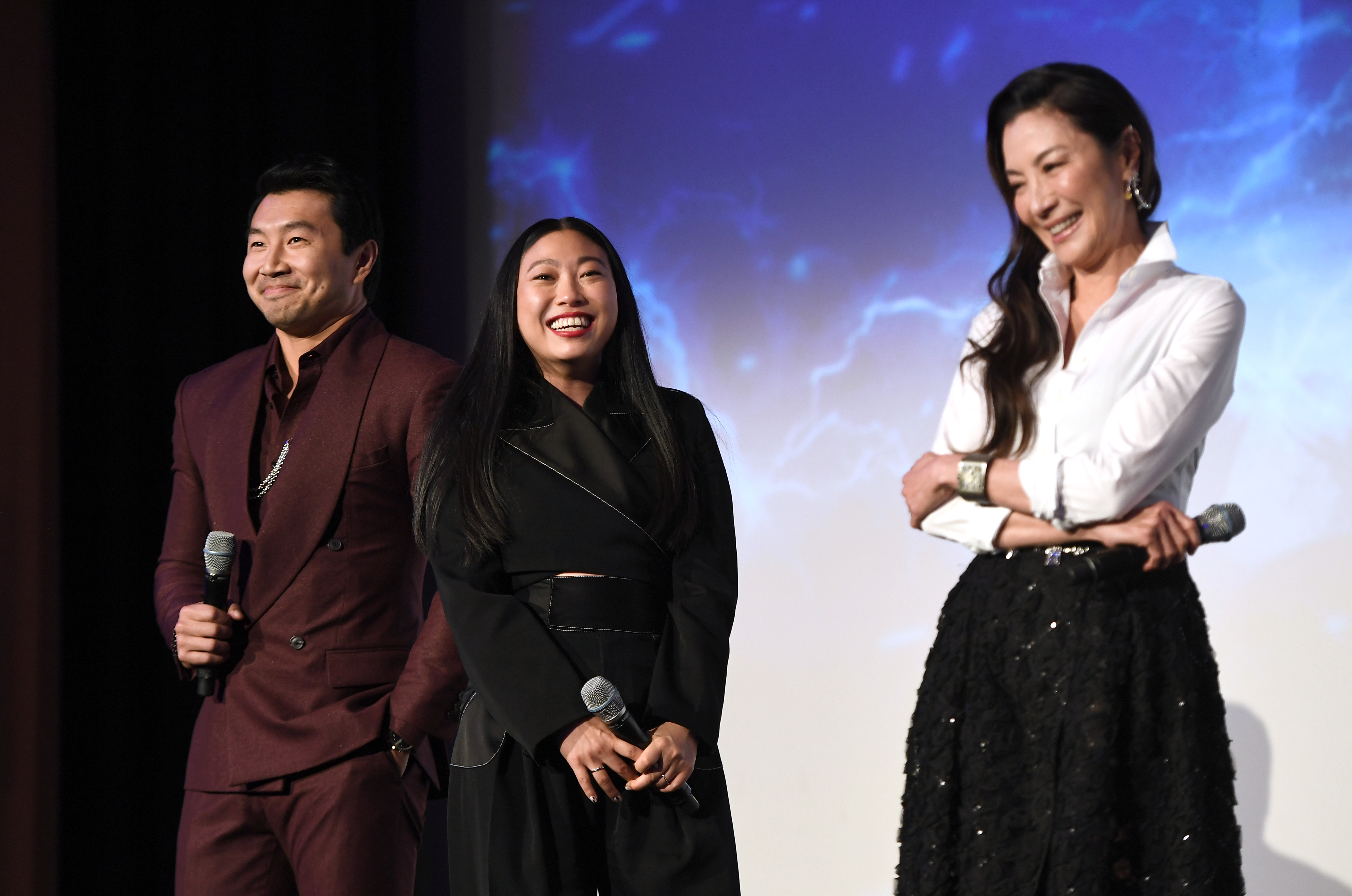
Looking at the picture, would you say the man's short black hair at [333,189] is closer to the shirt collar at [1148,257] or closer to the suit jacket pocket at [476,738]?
the suit jacket pocket at [476,738]

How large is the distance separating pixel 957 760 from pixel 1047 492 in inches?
14.4

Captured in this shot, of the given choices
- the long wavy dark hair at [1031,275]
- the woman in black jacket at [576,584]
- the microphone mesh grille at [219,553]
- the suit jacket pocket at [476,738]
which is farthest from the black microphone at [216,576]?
the long wavy dark hair at [1031,275]

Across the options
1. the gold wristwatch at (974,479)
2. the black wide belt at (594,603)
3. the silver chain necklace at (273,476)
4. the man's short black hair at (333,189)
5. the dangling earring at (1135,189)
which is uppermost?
the man's short black hair at (333,189)

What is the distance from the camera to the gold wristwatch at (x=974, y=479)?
1704 mm

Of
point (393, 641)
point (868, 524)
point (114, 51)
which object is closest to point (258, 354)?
point (393, 641)

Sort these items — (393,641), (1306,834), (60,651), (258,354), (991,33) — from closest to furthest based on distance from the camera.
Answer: (393,641)
(258,354)
(1306,834)
(60,651)
(991,33)

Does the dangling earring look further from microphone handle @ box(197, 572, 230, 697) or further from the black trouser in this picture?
microphone handle @ box(197, 572, 230, 697)

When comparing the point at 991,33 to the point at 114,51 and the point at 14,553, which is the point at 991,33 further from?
the point at 14,553

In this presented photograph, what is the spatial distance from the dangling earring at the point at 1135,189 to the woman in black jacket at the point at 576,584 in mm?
714

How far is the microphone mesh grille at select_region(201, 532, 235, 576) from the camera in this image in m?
Answer: 2.04

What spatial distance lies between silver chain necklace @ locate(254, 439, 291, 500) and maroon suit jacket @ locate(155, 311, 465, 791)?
0.05ft

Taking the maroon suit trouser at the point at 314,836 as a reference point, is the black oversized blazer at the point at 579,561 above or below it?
above

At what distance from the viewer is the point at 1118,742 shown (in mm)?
1568

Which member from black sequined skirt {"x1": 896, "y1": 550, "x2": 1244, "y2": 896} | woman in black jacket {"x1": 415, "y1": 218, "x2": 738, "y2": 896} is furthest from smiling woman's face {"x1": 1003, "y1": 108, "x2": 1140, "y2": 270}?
woman in black jacket {"x1": 415, "y1": 218, "x2": 738, "y2": 896}
